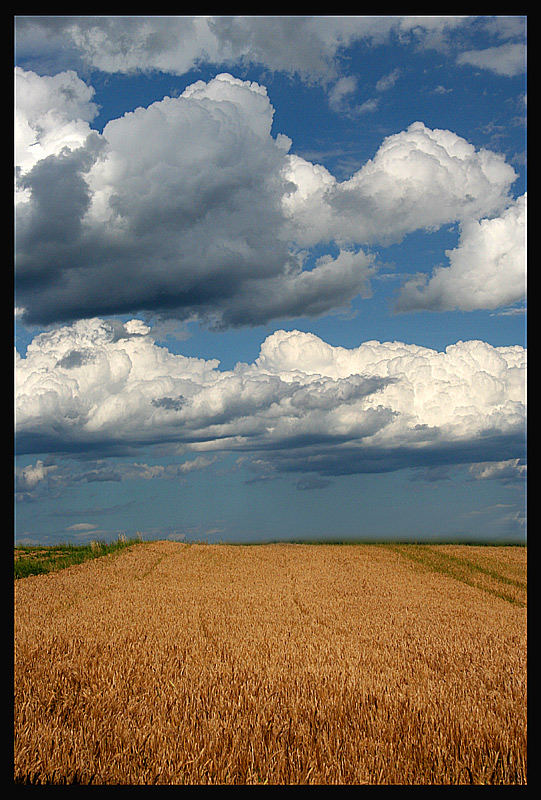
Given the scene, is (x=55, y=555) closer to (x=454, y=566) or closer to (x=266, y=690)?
(x=454, y=566)

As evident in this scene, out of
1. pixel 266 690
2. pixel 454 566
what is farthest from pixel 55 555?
pixel 266 690

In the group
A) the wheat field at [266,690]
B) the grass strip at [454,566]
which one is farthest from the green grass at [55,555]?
the grass strip at [454,566]

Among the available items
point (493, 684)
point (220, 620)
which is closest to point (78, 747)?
point (493, 684)

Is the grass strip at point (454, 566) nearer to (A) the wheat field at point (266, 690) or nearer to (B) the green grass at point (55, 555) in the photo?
(A) the wheat field at point (266, 690)

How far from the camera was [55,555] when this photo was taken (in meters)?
29.6

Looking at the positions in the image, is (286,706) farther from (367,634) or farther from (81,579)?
(81,579)

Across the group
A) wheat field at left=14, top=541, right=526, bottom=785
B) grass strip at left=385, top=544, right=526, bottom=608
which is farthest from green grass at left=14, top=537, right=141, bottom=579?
grass strip at left=385, top=544, right=526, bottom=608

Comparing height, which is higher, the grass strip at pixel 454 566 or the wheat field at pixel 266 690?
the wheat field at pixel 266 690

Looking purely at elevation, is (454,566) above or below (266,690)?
below

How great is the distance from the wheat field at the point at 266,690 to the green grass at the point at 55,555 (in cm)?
803

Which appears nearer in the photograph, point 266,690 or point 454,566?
point 266,690

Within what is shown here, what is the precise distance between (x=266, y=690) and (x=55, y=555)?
25377 millimetres

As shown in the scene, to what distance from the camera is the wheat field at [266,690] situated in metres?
5.28
